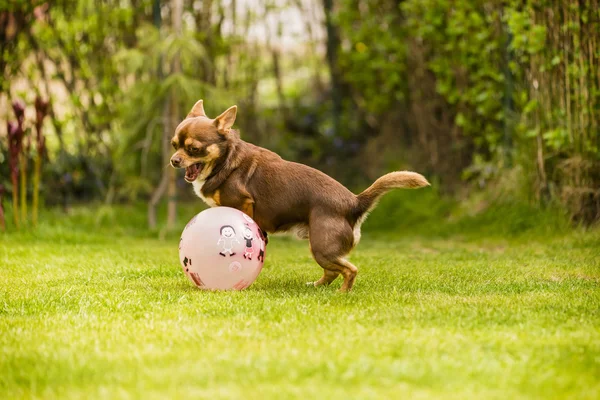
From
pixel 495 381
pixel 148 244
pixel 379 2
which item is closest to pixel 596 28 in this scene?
pixel 379 2

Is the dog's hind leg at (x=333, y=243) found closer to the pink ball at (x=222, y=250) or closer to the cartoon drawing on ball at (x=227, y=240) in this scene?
the pink ball at (x=222, y=250)

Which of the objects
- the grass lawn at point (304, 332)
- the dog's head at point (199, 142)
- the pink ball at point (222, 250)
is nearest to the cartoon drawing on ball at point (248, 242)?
the pink ball at point (222, 250)

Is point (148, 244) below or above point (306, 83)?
below

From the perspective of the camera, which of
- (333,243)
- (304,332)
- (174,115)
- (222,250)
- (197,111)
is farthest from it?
(174,115)

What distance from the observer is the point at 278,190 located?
5.32 meters

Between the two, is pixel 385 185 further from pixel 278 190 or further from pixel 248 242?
pixel 248 242

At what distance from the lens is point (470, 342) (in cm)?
356

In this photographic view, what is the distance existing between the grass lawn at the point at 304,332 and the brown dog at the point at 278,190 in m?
0.35

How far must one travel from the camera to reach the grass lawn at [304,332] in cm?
297

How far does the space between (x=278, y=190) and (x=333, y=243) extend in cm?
57

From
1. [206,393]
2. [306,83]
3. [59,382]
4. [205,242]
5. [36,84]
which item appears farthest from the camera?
[306,83]

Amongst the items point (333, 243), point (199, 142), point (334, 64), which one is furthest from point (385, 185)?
point (334, 64)

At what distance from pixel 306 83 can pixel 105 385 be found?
1073 centimetres

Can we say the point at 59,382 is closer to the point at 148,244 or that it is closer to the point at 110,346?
the point at 110,346
